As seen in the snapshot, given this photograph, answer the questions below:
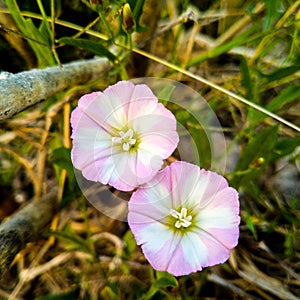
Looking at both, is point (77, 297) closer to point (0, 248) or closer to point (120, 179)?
point (0, 248)

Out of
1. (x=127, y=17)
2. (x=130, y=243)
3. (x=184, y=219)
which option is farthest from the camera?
(x=130, y=243)

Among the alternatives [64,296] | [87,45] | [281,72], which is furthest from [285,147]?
[64,296]

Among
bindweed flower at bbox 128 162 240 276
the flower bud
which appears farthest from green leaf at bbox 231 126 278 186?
the flower bud

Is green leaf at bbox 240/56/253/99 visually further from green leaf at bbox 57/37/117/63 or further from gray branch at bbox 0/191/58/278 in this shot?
gray branch at bbox 0/191/58/278

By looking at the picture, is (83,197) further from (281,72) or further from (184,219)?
(281,72)

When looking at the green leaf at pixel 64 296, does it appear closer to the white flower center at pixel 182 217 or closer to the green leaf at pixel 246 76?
the white flower center at pixel 182 217

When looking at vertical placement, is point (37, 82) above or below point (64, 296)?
above

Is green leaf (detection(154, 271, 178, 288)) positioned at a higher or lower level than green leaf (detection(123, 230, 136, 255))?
higher
